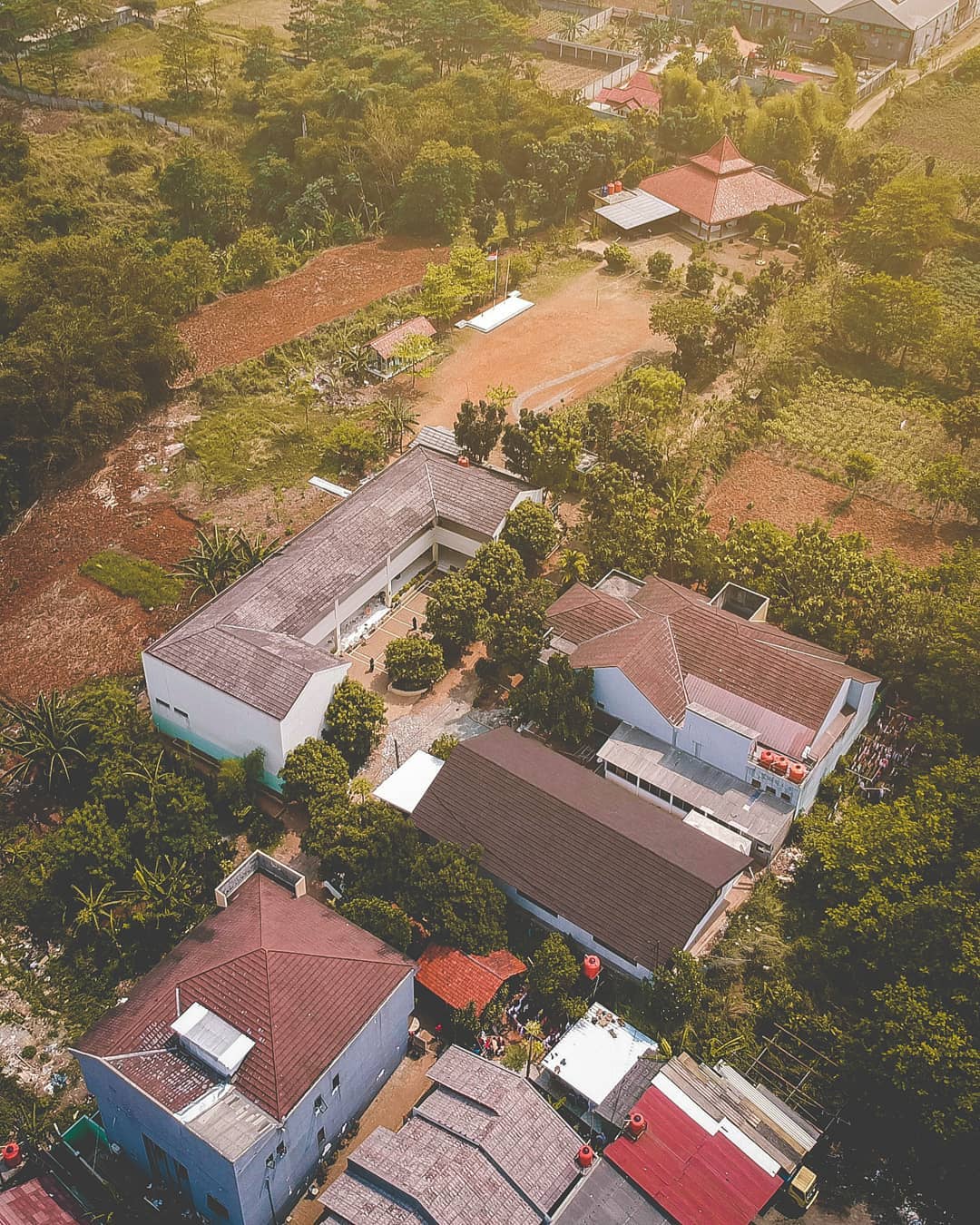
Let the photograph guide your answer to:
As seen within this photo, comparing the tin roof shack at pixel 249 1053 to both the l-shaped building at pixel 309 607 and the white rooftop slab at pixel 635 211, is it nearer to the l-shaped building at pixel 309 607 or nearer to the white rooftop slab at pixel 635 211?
the l-shaped building at pixel 309 607

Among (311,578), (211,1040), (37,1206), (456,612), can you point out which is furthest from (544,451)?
(37,1206)

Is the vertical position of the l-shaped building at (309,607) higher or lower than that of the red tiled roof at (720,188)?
lower

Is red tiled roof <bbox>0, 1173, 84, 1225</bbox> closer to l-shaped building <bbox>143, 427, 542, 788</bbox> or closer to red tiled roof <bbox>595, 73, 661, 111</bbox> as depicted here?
l-shaped building <bbox>143, 427, 542, 788</bbox>

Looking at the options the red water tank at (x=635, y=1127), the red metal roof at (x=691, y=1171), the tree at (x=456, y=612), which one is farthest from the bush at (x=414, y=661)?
the red water tank at (x=635, y=1127)

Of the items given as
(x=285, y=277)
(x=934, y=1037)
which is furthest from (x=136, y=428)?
(x=934, y=1037)

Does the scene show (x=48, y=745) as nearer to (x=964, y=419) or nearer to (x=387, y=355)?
(x=387, y=355)

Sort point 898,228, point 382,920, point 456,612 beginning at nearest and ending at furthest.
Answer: point 382,920, point 456,612, point 898,228
